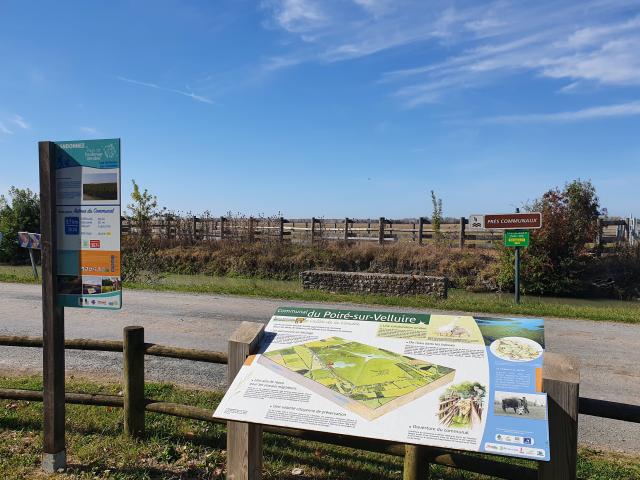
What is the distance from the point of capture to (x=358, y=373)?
282 centimetres

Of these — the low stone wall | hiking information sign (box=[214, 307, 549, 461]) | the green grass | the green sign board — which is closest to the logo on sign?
hiking information sign (box=[214, 307, 549, 461])

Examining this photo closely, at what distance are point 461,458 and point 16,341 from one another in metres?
4.22

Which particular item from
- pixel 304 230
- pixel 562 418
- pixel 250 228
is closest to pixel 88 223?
pixel 562 418

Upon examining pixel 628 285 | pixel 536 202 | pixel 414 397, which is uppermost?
pixel 536 202

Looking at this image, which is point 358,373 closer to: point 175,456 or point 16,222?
point 175,456

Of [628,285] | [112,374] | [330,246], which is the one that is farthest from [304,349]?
[330,246]

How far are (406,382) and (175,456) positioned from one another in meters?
2.38

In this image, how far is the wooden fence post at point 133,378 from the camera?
4.23 m

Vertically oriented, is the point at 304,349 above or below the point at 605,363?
above

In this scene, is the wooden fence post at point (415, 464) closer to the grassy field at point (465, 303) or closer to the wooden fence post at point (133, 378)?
the wooden fence post at point (133, 378)

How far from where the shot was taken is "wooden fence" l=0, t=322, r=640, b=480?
2.51 m

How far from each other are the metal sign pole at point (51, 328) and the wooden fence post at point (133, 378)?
0.52 metres

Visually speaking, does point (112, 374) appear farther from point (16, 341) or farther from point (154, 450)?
point (154, 450)

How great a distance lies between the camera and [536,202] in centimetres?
1945
